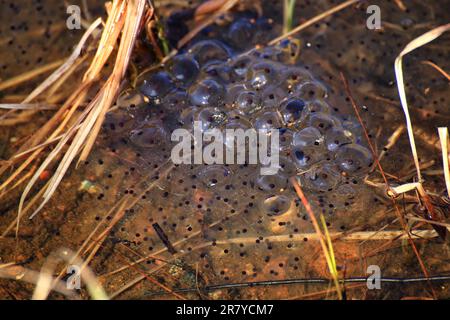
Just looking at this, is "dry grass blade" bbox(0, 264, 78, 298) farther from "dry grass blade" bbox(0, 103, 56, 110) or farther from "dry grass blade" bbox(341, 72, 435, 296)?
"dry grass blade" bbox(341, 72, 435, 296)

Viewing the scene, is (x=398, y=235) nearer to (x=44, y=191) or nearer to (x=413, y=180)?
(x=413, y=180)

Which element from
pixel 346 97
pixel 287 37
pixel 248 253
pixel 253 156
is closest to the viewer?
pixel 248 253

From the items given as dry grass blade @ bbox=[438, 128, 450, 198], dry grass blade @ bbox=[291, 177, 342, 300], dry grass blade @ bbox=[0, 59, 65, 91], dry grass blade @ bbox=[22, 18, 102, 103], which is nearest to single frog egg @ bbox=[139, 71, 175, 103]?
dry grass blade @ bbox=[22, 18, 102, 103]

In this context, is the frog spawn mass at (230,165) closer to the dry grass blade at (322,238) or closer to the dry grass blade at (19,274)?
the dry grass blade at (322,238)

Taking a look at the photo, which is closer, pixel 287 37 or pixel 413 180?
pixel 413 180

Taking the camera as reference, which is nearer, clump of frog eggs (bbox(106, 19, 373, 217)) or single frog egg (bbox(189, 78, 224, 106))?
clump of frog eggs (bbox(106, 19, 373, 217))

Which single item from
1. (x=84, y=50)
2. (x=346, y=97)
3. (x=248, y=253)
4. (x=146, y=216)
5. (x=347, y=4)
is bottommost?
(x=248, y=253)

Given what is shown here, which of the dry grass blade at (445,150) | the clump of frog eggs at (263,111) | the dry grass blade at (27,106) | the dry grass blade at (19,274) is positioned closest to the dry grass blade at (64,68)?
the dry grass blade at (27,106)

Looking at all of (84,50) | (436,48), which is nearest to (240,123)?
(84,50)
